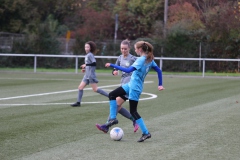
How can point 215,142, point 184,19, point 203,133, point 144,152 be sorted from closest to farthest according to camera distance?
point 144,152, point 215,142, point 203,133, point 184,19

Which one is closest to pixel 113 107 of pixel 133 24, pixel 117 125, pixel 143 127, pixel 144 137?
pixel 143 127

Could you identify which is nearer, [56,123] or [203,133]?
[203,133]

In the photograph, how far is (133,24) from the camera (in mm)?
56000

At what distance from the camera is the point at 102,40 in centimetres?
4050

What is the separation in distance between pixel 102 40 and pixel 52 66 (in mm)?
4345

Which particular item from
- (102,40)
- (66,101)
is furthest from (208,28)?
(66,101)

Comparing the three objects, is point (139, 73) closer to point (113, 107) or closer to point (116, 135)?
point (113, 107)

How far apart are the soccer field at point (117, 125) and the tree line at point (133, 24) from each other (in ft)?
65.4

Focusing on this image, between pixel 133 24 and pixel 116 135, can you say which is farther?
pixel 133 24

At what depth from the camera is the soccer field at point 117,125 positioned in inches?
324

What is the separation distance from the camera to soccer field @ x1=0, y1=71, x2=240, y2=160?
324 inches

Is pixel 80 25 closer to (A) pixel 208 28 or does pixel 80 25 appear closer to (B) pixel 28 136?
(A) pixel 208 28

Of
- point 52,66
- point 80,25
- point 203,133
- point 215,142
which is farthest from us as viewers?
point 80,25

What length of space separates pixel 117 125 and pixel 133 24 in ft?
148
